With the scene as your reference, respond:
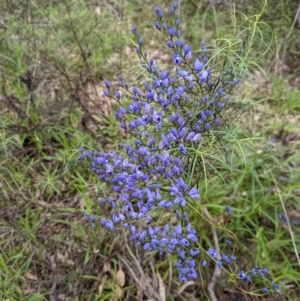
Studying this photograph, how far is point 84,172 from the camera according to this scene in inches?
116

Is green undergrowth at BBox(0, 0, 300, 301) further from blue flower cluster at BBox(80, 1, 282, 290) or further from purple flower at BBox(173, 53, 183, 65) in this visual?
purple flower at BBox(173, 53, 183, 65)

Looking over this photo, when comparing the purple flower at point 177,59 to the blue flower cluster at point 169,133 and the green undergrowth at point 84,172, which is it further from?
the green undergrowth at point 84,172

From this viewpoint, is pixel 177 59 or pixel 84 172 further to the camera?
pixel 84 172

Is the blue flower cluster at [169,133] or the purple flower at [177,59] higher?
the purple flower at [177,59]

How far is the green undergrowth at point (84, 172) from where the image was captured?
2568 mm

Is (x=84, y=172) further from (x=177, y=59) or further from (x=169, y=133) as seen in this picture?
(x=177, y=59)

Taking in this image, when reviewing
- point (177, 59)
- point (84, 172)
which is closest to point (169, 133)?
point (177, 59)

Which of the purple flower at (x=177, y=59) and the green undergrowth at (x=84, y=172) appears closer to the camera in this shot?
the purple flower at (x=177, y=59)

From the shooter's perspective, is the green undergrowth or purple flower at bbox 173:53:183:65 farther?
the green undergrowth

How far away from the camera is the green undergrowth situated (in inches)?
101

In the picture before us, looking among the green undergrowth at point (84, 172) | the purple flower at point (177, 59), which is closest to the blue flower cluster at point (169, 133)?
the purple flower at point (177, 59)

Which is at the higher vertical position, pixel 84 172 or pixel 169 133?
pixel 169 133

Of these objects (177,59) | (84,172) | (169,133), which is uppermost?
(177,59)

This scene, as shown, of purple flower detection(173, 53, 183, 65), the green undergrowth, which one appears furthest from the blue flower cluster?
the green undergrowth
